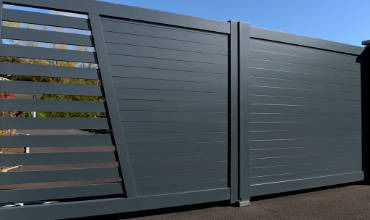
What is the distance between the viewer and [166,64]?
13.5 ft

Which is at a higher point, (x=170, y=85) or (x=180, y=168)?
(x=170, y=85)

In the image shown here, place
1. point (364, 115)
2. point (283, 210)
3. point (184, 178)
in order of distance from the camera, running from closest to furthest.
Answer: point (184, 178) → point (283, 210) → point (364, 115)

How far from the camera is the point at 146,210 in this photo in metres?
4.21

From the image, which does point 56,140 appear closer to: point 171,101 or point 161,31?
point 171,101

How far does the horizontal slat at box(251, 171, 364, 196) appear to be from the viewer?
472cm

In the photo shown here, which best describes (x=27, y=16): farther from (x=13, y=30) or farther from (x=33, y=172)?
(x=33, y=172)

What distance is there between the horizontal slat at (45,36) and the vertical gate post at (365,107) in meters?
5.68

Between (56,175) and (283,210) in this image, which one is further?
(283,210)

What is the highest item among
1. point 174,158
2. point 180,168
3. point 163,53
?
point 163,53

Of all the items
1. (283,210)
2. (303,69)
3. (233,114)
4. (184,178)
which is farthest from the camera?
(303,69)

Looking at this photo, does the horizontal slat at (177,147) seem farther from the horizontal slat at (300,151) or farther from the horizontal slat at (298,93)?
the horizontal slat at (298,93)

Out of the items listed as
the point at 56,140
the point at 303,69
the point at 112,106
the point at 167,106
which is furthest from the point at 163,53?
the point at 303,69

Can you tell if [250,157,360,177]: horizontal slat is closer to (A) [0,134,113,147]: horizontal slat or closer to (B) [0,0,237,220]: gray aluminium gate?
(B) [0,0,237,220]: gray aluminium gate

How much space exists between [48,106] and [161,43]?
176 centimetres
